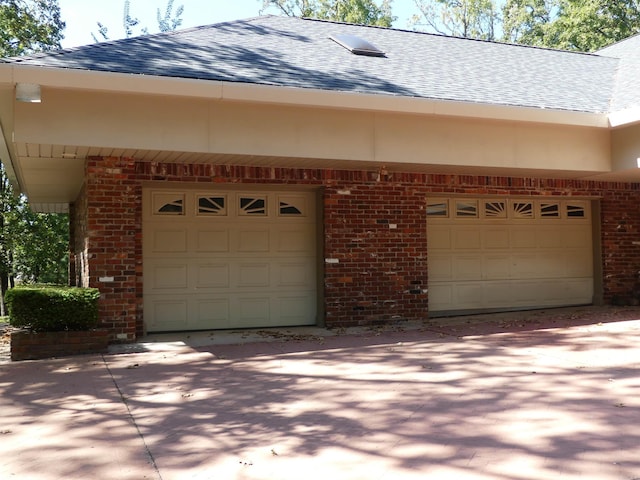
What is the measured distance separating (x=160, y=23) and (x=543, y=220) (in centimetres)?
2518

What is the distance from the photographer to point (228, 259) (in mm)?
10336

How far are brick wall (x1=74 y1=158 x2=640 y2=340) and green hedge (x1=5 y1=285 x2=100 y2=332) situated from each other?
487 mm

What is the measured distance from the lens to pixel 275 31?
454 inches

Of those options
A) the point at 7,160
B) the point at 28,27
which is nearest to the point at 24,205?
the point at 28,27

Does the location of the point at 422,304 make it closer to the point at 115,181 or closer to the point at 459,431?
the point at 115,181

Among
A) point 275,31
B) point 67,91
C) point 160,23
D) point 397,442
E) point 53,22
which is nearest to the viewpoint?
point 397,442

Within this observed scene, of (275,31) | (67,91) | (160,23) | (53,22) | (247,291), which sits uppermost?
(160,23)

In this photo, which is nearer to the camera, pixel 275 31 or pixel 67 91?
pixel 67 91

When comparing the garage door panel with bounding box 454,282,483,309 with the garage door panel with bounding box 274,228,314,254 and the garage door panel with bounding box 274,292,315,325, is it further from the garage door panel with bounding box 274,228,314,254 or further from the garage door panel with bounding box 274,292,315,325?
the garage door panel with bounding box 274,228,314,254

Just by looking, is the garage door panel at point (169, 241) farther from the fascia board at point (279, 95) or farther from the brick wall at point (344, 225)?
the fascia board at point (279, 95)

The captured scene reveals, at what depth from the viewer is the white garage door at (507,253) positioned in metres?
11.6

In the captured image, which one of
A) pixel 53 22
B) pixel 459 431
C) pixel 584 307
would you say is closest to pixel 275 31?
pixel 584 307

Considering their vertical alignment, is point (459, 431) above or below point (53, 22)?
below

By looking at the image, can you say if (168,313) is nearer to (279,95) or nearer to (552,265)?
(279,95)
